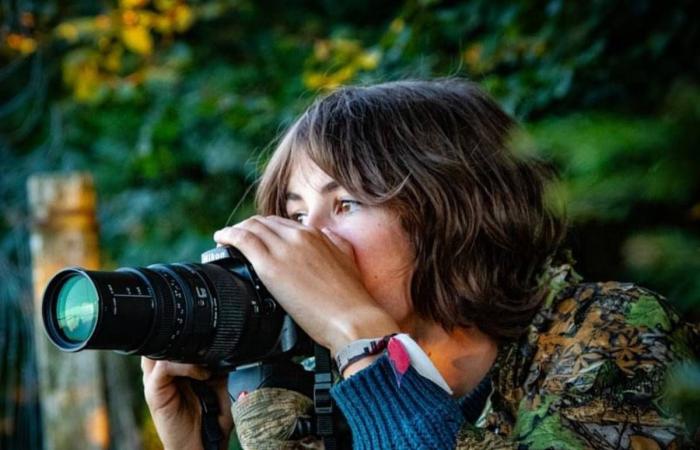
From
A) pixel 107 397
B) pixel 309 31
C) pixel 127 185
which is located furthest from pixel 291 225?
pixel 127 185

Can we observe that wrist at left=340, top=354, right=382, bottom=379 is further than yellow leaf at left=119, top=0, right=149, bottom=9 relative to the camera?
No

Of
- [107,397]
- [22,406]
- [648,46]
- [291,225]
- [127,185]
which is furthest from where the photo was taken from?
[127,185]

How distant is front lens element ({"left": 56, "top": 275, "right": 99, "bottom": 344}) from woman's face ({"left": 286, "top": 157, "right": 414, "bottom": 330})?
1.12 feet

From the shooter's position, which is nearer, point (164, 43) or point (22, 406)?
point (22, 406)

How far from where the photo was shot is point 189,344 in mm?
1188

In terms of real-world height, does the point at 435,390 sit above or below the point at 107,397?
above

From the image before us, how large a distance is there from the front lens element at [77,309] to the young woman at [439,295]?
21 cm

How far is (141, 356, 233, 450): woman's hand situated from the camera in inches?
56.0

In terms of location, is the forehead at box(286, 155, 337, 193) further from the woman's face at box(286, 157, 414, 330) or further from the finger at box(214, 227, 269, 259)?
the finger at box(214, 227, 269, 259)

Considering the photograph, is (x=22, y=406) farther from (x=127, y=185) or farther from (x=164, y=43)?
(x=164, y=43)

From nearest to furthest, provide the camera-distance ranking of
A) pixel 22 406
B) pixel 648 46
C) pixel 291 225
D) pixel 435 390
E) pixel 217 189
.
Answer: pixel 435 390
pixel 291 225
pixel 648 46
pixel 22 406
pixel 217 189

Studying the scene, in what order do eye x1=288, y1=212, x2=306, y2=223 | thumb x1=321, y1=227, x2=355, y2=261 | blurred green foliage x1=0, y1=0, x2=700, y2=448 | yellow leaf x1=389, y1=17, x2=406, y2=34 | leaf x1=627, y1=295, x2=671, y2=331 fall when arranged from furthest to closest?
yellow leaf x1=389, y1=17, x2=406, y2=34, blurred green foliage x1=0, y1=0, x2=700, y2=448, eye x1=288, y1=212, x2=306, y2=223, thumb x1=321, y1=227, x2=355, y2=261, leaf x1=627, y1=295, x2=671, y2=331

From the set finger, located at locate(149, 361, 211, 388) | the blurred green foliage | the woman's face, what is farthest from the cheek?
the blurred green foliage

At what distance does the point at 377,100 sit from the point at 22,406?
87.4 inches
